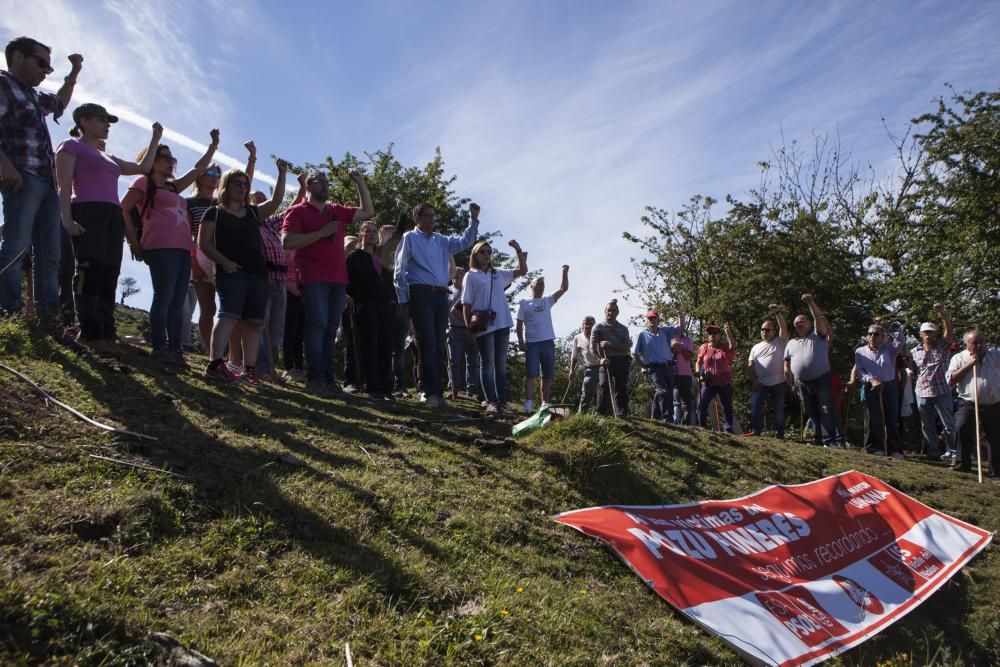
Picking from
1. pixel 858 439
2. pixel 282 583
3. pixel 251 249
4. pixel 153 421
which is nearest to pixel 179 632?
pixel 282 583

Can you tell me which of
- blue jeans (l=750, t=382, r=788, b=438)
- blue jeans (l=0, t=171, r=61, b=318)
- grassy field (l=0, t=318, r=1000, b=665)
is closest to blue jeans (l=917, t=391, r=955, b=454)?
blue jeans (l=750, t=382, r=788, b=438)

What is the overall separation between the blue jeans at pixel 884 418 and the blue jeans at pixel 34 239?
31.3 feet

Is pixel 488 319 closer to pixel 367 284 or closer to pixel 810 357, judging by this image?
pixel 367 284

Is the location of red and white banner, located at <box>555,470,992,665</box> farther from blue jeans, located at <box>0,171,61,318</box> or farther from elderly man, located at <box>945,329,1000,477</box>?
blue jeans, located at <box>0,171,61,318</box>

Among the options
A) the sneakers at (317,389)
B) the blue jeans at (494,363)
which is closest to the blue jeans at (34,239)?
the sneakers at (317,389)

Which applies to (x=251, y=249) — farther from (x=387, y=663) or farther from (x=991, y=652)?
(x=991, y=652)

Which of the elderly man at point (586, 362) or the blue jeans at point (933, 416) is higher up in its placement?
the elderly man at point (586, 362)

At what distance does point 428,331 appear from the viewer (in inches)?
265

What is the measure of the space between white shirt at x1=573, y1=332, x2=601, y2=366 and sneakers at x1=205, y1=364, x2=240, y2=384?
227 inches

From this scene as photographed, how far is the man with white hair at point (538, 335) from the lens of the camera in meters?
8.50

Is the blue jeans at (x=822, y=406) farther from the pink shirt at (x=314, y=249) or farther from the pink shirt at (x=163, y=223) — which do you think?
the pink shirt at (x=163, y=223)

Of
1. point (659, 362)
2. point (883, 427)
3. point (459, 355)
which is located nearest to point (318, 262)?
point (459, 355)

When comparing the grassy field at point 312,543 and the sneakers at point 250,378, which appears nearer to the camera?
the grassy field at point 312,543

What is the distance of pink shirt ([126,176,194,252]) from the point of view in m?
5.70
